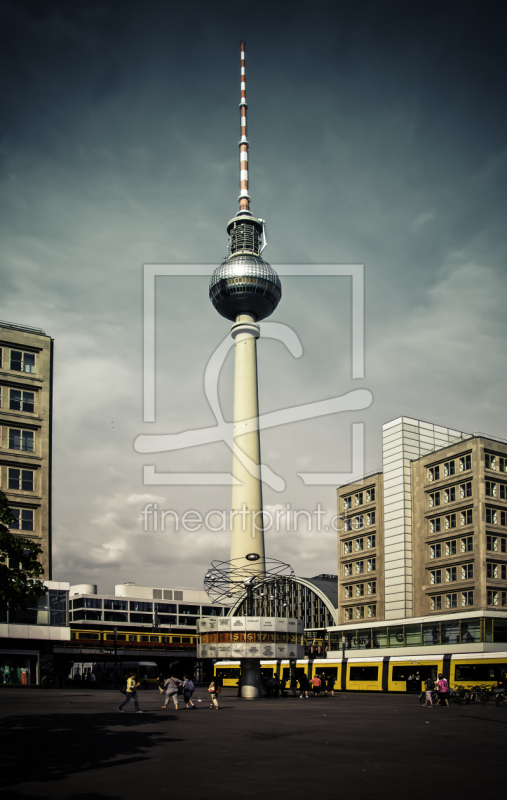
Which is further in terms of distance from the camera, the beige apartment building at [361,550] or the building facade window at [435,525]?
the beige apartment building at [361,550]

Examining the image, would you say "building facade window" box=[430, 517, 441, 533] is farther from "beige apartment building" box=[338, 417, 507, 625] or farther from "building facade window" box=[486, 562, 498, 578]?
"building facade window" box=[486, 562, 498, 578]

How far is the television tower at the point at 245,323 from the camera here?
95812 mm

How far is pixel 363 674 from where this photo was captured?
55.6m

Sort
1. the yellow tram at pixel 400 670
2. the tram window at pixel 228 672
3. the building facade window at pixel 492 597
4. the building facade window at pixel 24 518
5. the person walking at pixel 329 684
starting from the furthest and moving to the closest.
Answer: the tram window at pixel 228 672 < the building facade window at pixel 492 597 < the building facade window at pixel 24 518 < the person walking at pixel 329 684 < the yellow tram at pixel 400 670

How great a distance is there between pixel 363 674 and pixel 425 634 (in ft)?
31.8

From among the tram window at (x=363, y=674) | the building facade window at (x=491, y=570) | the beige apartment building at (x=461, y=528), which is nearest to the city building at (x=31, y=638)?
the tram window at (x=363, y=674)

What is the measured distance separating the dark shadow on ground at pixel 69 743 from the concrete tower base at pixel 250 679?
67.6 ft

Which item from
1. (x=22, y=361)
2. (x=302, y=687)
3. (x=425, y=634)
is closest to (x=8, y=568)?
(x=302, y=687)

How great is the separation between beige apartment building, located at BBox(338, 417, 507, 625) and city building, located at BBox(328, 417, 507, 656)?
A: 0.09 meters

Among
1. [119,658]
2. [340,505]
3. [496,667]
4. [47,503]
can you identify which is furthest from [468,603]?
[119,658]

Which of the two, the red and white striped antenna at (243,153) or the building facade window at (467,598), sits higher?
the red and white striped antenna at (243,153)

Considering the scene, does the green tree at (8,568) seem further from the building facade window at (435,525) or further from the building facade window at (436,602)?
the building facade window at (435,525)

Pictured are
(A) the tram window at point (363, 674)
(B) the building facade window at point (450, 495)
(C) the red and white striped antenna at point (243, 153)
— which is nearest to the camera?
(A) the tram window at point (363, 674)

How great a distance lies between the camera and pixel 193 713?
102ft
